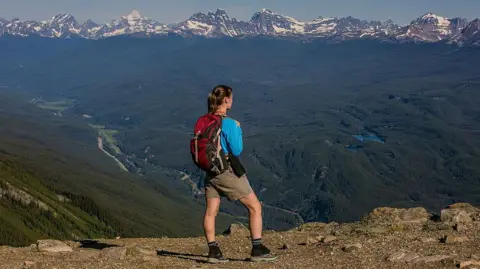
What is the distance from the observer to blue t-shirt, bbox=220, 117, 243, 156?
13055mm

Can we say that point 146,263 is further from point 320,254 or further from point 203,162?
point 320,254

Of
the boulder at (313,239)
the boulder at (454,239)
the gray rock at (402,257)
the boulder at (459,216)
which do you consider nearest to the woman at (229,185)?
the gray rock at (402,257)

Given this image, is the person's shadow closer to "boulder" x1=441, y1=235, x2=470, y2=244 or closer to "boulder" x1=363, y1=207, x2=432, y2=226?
"boulder" x1=441, y1=235, x2=470, y2=244

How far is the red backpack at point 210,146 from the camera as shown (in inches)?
516

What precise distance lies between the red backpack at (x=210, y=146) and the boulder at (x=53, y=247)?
782 centimetres

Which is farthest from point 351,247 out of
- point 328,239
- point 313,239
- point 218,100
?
point 218,100

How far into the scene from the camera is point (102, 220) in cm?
16700

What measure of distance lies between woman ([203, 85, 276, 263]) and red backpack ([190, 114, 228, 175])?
5.9 inches

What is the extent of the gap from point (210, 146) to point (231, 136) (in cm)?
59

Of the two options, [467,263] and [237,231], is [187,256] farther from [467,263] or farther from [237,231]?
[467,263]

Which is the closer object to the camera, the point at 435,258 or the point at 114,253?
the point at 435,258

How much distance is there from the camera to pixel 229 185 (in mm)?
13555

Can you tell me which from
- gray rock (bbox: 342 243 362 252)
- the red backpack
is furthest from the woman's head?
gray rock (bbox: 342 243 362 252)

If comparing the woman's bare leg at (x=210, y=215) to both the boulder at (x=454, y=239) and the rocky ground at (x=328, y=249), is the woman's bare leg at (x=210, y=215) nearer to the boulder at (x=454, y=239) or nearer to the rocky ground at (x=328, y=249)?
the rocky ground at (x=328, y=249)
